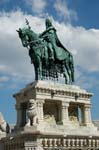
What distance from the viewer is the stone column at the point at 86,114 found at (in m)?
37.9

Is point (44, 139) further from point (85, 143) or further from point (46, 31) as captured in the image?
point (46, 31)

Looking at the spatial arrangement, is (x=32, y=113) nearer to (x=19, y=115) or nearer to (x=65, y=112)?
(x=65, y=112)

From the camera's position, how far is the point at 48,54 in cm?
3806

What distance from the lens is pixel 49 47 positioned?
38.2m

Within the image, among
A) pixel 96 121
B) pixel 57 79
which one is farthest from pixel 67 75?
pixel 96 121

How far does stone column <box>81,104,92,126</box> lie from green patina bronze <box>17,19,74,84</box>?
Result: 9.05ft

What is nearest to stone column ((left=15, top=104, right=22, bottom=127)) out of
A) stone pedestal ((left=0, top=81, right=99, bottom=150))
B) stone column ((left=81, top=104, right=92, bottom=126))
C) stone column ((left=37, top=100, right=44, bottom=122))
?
stone pedestal ((left=0, top=81, right=99, bottom=150))

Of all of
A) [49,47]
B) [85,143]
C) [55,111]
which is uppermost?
[49,47]

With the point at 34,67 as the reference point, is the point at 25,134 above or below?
below

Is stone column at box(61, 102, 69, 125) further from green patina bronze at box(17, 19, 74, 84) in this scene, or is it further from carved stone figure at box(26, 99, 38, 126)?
carved stone figure at box(26, 99, 38, 126)

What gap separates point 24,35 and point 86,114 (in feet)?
30.8

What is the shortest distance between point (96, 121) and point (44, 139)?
56.6ft

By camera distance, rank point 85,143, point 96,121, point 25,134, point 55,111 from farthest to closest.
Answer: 1. point 96,121
2. point 55,111
3. point 85,143
4. point 25,134

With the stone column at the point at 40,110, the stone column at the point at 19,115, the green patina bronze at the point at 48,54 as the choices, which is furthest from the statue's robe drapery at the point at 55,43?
the stone column at the point at 19,115
